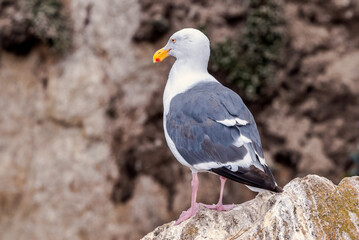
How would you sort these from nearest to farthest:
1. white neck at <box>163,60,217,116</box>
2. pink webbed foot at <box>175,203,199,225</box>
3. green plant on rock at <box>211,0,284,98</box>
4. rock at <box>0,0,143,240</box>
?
pink webbed foot at <box>175,203,199,225</box>
white neck at <box>163,60,217,116</box>
green plant on rock at <box>211,0,284,98</box>
rock at <box>0,0,143,240</box>

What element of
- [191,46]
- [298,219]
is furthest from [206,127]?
[298,219]

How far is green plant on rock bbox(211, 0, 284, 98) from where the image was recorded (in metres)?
10.3

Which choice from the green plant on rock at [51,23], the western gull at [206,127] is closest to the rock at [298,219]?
the western gull at [206,127]

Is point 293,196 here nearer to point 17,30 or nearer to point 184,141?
point 184,141

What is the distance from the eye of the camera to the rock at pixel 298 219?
4086 mm

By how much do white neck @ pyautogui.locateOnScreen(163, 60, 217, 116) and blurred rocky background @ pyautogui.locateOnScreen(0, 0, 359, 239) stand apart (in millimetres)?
4809

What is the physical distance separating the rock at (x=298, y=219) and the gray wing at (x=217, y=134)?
0.29 meters

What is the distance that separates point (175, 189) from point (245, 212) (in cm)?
547

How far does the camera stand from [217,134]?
482 centimetres

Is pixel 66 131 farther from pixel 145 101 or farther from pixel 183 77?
pixel 183 77

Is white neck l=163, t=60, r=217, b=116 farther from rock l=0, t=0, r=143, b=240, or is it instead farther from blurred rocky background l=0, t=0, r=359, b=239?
rock l=0, t=0, r=143, b=240

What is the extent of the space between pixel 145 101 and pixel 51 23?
2.63m

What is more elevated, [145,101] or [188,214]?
[188,214]

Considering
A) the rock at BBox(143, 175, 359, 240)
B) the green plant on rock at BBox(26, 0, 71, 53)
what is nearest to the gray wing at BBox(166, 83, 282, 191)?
the rock at BBox(143, 175, 359, 240)
